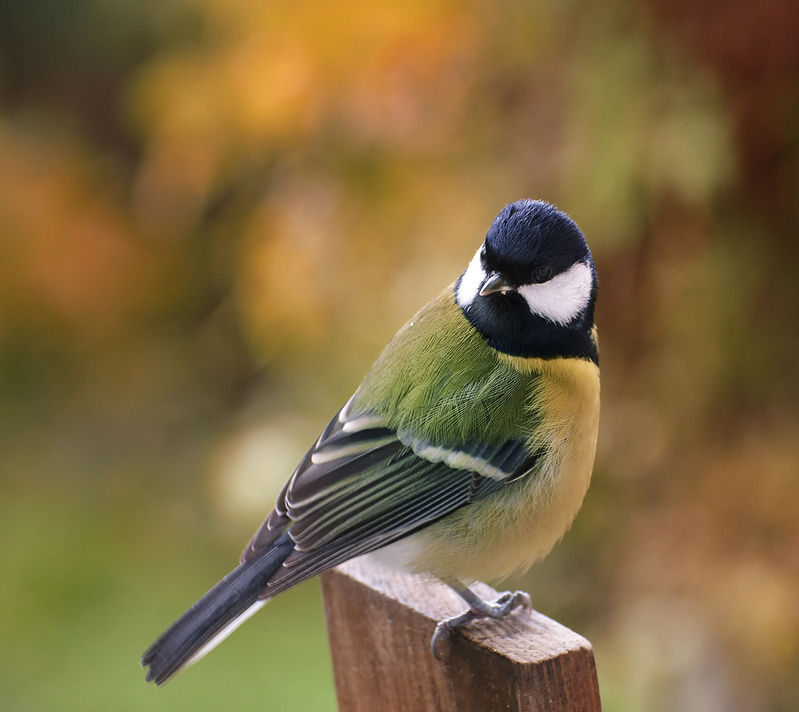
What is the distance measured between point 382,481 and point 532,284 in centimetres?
45

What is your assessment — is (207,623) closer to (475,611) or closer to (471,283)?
(475,611)

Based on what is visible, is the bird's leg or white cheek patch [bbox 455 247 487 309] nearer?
the bird's leg

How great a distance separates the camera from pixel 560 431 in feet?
6.45

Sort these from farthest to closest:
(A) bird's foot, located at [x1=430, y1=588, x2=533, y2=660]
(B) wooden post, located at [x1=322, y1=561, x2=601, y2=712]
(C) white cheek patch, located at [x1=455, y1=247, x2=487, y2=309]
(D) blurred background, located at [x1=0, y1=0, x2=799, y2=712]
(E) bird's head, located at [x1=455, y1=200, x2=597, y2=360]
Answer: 1. (D) blurred background, located at [x1=0, y1=0, x2=799, y2=712]
2. (C) white cheek patch, located at [x1=455, y1=247, x2=487, y2=309]
3. (E) bird's head, located at [x1=455, y1=200, x2=597, y2=360]
4. (A) bird's foot, located at [x1=430, y1=588, x2=533, y2=660]
5. (B) wooden post, located at [x1=322, y1=561, x2=601, y2=712]

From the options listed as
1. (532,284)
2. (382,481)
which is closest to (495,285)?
(532,284)

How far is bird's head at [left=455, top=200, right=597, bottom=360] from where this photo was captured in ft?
6.08

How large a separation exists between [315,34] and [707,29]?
994 mm

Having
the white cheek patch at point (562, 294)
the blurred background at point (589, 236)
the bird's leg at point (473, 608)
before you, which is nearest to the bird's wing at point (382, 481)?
the bird's leg at point (473, 608)

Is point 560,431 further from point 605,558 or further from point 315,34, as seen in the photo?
point 315,34

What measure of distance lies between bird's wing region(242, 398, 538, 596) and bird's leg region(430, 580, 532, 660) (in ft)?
0.50

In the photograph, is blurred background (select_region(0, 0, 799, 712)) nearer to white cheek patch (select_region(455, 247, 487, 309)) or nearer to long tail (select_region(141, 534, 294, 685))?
white cheek patch (select_region(455, 247, 487, 309))

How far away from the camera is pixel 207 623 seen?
1735mm

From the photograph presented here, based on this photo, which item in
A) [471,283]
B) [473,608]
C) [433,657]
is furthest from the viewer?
[471,283]

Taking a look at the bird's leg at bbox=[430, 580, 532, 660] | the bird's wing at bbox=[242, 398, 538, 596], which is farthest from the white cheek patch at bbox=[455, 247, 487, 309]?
the bird's leg at bbox=[430, 580, 532, 660]
